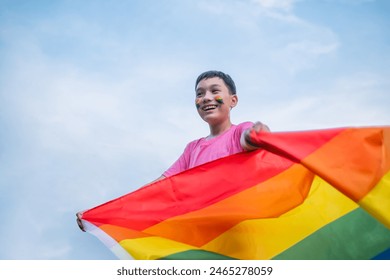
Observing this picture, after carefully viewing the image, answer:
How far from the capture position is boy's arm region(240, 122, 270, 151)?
2.54 metres

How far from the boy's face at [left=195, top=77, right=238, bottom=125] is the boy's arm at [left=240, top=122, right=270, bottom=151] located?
594mm

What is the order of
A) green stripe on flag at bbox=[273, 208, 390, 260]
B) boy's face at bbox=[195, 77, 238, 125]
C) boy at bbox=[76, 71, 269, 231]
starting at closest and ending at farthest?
green stripe on flag at bbox=[273, 208, 390, 260] < boy at bbox=[76, 71, 269, 231] < boy's face at bbox=[195, 77, 238, 125]

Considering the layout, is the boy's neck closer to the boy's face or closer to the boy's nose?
the boy's face

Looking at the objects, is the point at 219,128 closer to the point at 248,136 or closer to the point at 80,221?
the point at 248,136

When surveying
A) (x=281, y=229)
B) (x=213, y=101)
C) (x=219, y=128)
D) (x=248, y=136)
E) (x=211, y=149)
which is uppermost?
(x=213, y=101)

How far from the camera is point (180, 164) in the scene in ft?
11.1

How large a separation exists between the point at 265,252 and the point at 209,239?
33 centimetres

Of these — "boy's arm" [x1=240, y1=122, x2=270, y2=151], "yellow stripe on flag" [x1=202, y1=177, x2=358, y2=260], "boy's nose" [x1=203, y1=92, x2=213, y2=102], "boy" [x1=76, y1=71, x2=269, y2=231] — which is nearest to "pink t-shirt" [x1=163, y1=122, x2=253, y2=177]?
"boy" [x1=76, y1=71, x2=269, y2=231]

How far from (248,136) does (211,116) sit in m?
0.74

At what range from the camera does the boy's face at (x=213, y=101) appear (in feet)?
10.9

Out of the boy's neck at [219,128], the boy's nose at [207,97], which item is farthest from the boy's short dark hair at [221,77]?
the boy's neck at [219,128]

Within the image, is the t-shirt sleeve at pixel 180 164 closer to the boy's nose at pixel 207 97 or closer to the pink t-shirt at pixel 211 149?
the pink t-shirt at pixel 211 149

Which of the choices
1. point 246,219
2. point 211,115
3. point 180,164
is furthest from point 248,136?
point 180,164

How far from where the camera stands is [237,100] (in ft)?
11.5
